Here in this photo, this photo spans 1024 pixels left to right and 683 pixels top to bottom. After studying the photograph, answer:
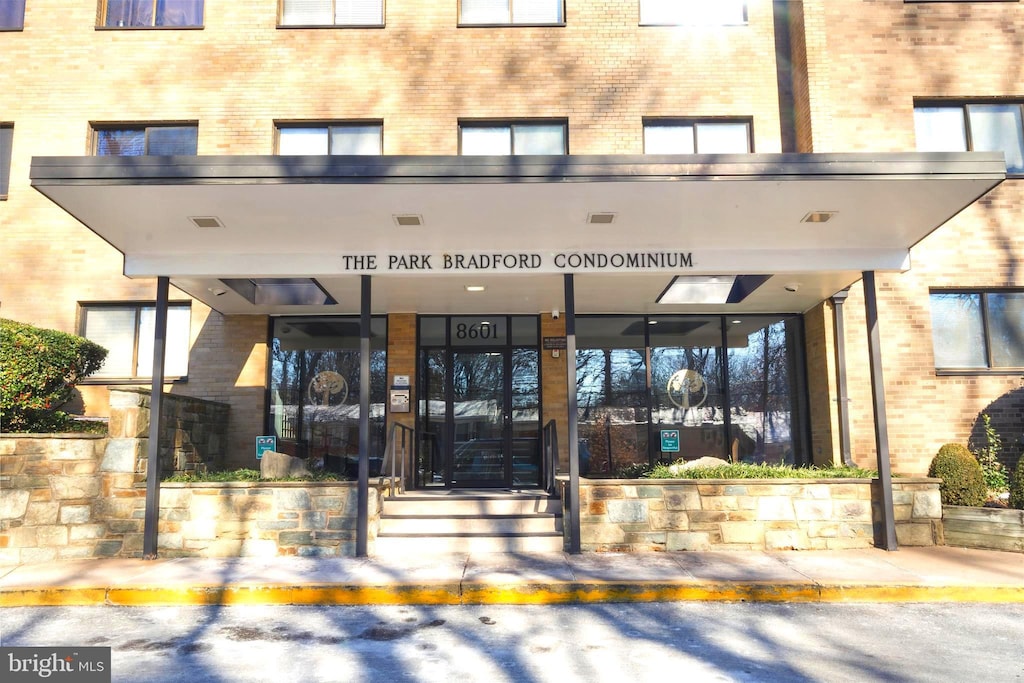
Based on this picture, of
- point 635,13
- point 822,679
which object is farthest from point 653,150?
point 822,679

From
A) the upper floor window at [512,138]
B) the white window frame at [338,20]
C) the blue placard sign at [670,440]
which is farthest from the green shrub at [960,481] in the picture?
the white window frame at [338,20]

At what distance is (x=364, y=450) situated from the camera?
29.1 ft

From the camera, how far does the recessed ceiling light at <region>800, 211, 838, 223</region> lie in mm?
8141

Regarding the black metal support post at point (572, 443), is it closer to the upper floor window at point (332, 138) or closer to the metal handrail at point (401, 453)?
the metal handrail at point (401, 453)

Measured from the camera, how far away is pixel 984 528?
350 inches

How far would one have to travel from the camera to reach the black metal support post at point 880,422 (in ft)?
28.8

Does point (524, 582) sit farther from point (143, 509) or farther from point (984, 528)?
point (984, 528)

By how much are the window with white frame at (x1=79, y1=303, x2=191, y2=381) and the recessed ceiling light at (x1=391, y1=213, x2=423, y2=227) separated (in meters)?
5.48

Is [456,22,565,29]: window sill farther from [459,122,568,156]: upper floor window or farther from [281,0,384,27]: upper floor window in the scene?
[459,122,568,156]: upper floor window

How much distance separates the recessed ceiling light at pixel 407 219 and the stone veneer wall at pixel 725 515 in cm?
347

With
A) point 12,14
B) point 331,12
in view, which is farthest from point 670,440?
point 12,14

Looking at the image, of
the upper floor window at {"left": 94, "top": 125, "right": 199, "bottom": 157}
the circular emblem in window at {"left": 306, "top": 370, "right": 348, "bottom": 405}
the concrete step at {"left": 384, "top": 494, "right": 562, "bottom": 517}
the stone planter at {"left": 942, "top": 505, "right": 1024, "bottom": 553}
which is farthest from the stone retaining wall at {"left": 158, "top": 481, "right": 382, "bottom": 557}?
the stone planter at {"left": 942, "top": 505, "right": 1024, "bottom": 553}

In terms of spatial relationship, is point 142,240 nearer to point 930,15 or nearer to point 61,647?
point 61,647

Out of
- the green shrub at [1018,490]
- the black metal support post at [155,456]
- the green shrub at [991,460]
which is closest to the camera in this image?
the black metal support post at [155,456]
